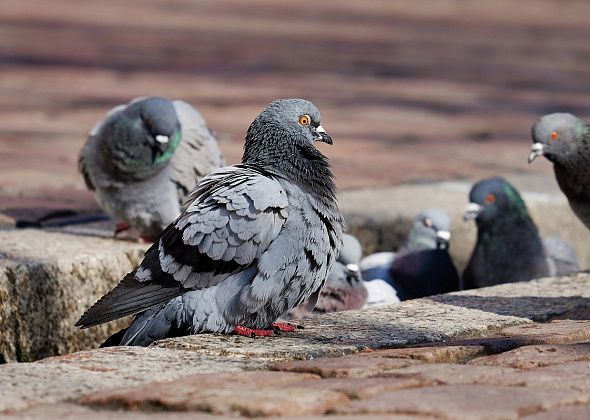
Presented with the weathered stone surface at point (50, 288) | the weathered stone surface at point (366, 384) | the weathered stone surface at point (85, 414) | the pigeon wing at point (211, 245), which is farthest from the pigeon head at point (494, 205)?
the weathered stone surface at point (85, 414)

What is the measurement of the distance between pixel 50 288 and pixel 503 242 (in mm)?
2525

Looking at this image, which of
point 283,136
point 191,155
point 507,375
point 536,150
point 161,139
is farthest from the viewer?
point 536,150

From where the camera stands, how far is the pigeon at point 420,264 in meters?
6.31

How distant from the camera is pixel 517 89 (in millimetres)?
13273

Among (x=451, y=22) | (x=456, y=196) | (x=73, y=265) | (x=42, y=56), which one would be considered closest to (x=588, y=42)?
(x=451, y=22)

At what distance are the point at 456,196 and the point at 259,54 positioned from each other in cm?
817

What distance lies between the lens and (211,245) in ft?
13.7

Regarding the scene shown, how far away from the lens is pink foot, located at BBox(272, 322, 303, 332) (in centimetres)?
422

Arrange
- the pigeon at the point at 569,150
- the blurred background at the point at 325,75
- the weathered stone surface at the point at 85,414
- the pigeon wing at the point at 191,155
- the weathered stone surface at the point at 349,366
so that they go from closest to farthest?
the weathered stone surface at the point at 85,414, the weathered stone surface at the point at 349,366, the pigeon wing at the point at 191,155, the pigeon at the point at 569,150, the blurred background at the point at 325,75

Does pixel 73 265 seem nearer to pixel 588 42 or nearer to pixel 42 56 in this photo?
pixel 42 56

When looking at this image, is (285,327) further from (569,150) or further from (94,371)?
(569,150)

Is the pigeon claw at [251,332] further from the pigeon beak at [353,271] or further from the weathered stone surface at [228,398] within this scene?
the pigeon beak at [353,271]

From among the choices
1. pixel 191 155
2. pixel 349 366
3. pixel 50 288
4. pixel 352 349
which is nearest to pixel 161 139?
pixel 191 155

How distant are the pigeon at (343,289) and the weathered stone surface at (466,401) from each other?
7.39 ft
